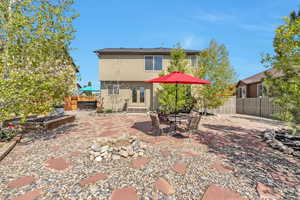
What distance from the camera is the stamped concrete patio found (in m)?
2.27

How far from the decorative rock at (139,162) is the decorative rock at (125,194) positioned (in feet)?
2.42

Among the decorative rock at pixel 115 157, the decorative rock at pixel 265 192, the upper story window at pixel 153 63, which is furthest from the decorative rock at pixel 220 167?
the upper story window at pixel 153 63

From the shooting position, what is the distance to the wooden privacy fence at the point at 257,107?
441 inches

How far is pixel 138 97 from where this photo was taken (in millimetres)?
15172

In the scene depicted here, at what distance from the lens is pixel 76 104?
17.8 metres

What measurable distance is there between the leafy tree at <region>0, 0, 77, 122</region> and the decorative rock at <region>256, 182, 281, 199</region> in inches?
242

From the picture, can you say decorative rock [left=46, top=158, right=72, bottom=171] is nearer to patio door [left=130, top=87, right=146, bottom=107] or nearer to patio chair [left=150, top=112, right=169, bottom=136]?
patio chair [left=150, top=112, right=169, bottom=136]

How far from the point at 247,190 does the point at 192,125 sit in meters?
2.74

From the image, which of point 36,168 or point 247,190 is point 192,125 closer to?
point 247,190

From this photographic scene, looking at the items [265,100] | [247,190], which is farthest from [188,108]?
[247,190]

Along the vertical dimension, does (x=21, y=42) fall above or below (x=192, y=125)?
above

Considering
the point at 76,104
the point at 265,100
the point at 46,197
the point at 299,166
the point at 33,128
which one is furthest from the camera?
the point at 76,104

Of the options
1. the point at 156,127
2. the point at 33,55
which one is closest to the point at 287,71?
the point at 156,127

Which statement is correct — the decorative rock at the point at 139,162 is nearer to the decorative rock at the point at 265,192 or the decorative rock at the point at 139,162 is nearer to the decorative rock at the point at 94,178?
the decorative rock at the point at 94,178
